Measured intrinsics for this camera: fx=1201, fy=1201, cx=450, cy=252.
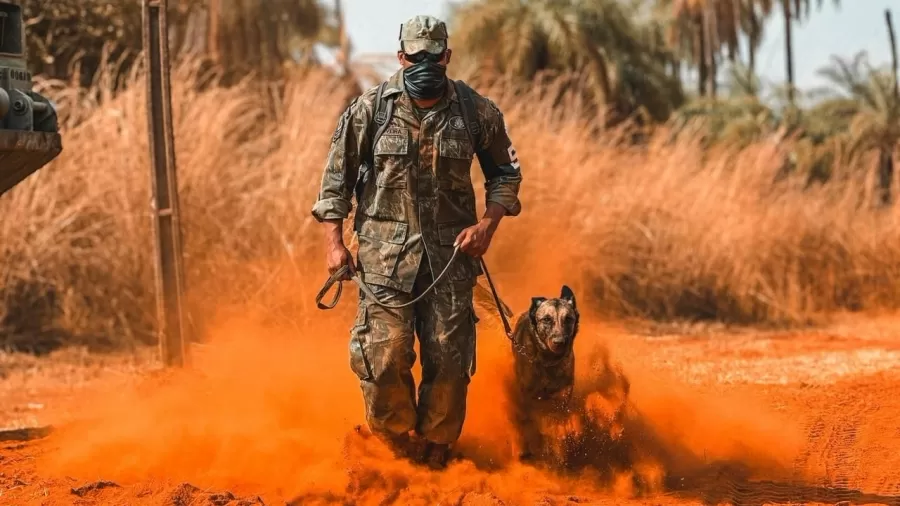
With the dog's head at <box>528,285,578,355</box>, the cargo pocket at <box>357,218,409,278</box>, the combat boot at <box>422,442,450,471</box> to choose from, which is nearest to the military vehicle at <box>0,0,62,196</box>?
the cargo pocket at <box>357,218,409,278</box>

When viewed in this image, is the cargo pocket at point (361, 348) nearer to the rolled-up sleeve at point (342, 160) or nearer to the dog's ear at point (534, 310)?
the rolled-up sleeve at point (342, 160)

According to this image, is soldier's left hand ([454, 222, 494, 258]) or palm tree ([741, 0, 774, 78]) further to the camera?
palm tree ([741, 0, 774, 78])

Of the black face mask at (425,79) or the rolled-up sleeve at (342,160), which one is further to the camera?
the rolled-up sleeve at (342,160)

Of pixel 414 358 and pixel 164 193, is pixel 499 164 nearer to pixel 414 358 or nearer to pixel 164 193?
pixel 414 358

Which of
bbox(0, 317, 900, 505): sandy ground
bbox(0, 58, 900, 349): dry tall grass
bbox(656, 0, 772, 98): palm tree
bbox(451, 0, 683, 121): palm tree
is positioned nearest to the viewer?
bbox(0, 317, 900, 505): sandy ground

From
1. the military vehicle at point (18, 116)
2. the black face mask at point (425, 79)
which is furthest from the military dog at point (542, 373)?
the military vehicle at point (18, 116)

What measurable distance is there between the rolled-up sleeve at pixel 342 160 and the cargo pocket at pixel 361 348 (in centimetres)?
51

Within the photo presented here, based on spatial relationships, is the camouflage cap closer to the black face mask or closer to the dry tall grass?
the black face mask

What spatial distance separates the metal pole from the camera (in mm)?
9586

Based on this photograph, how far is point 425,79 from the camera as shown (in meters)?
5.64

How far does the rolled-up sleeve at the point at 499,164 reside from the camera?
235 inches

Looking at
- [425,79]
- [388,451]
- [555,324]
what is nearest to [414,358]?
[388,451]

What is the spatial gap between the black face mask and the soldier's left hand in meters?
0.66

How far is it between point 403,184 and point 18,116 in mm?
2417
